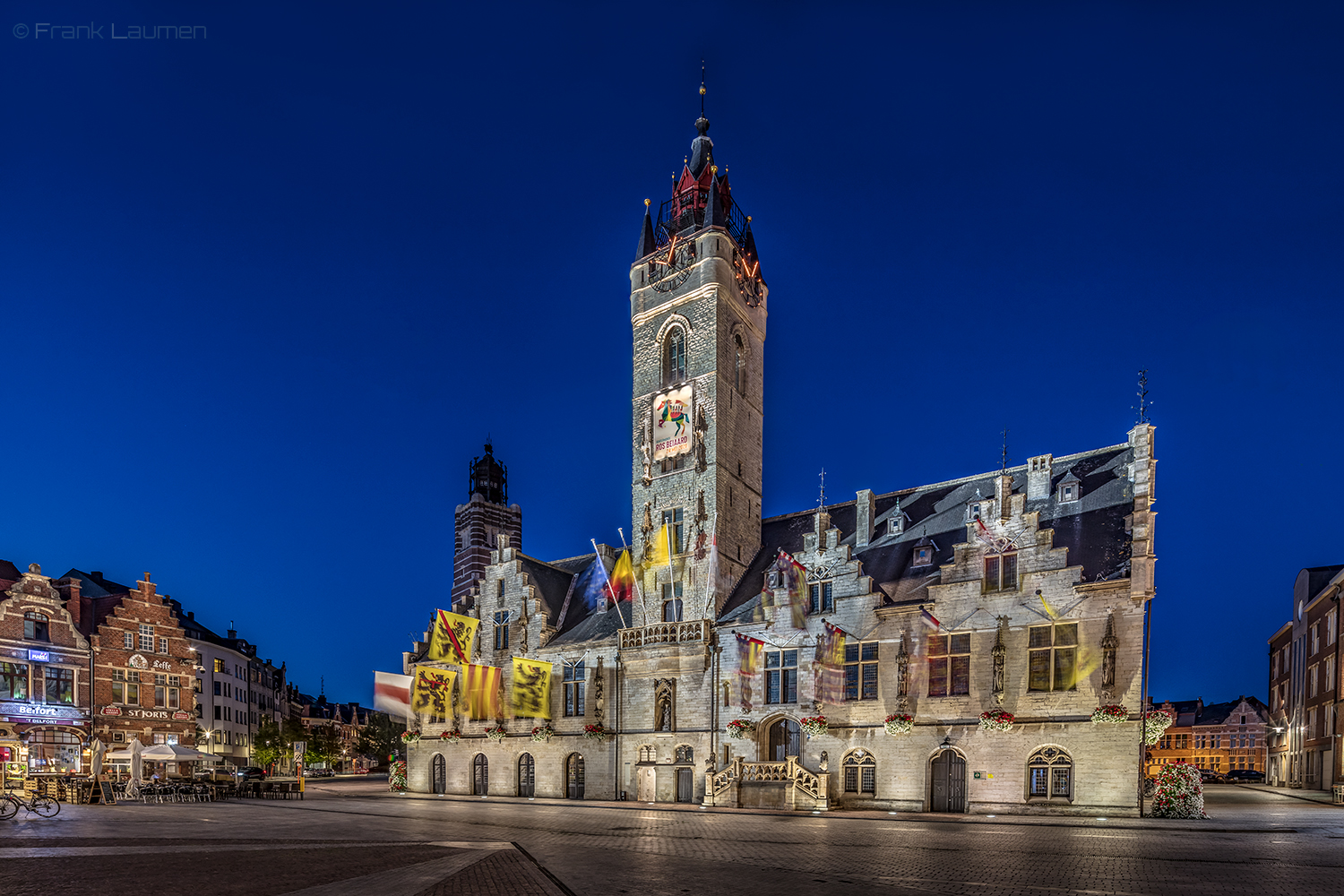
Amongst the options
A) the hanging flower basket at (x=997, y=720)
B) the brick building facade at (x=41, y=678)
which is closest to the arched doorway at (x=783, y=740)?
the hanging flower basket at (x=997, y=720)

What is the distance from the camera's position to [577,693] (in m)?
41.0

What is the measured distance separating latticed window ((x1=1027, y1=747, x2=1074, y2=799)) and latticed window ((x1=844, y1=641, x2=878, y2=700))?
5833mm

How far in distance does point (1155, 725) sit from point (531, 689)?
24105 millimetres

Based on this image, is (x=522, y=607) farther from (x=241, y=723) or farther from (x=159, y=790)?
(x=241, y=723)

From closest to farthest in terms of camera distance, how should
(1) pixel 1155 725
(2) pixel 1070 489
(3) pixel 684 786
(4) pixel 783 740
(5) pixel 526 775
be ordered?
1. (1) pixel 1155 725
2. (2) pixel 1070 489
3. (4) pixel 783 740
4. (3) pixel 684 786
5. (5) pixel 526 775

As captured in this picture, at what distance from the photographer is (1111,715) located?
28000 mm

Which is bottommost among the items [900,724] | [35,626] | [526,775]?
[526,775]

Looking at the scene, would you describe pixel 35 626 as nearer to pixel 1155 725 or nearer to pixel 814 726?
pixel 814 726

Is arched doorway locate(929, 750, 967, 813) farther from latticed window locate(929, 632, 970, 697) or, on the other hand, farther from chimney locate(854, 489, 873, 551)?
chimney locate(854, 489, 873, 551)

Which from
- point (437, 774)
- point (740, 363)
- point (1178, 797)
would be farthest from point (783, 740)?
point (437, 774)

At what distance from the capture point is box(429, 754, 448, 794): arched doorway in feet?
147

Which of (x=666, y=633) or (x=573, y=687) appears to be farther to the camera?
(x=573, y=687)

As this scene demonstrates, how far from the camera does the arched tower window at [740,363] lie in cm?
4216

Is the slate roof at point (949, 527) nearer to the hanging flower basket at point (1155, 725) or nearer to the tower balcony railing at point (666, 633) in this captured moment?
the tower balcony railing at point (666, 633)
